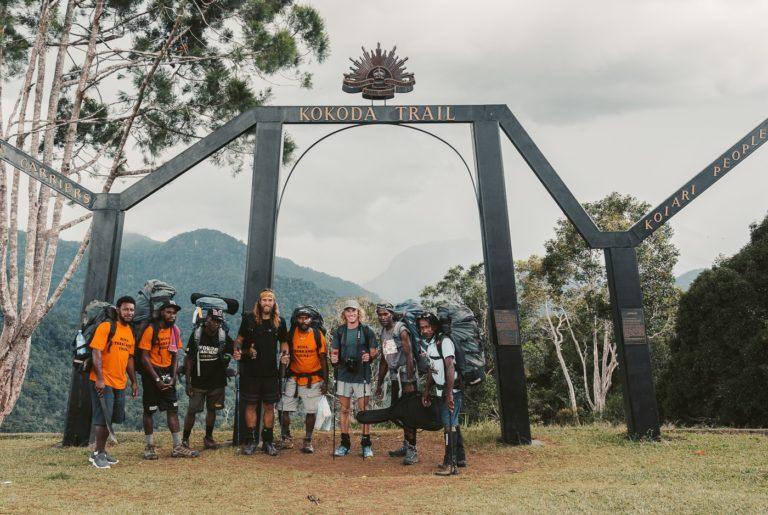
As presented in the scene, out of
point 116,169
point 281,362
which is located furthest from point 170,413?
point 116,169

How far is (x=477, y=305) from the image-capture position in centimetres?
2434

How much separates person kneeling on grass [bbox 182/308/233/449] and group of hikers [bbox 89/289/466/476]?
0.4 inches

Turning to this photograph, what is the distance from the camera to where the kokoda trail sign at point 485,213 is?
292 inches

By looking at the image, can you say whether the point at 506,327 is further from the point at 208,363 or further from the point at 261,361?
the point at 208,363

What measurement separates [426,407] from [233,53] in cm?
1012

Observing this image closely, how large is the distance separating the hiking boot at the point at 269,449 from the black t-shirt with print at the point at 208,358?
89 cm

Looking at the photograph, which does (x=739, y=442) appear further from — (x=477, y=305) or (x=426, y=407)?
(x=477, y=305)

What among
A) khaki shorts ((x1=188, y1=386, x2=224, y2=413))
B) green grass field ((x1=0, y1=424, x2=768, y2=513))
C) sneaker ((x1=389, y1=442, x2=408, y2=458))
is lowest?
green grass field ((x1=0, y1=424, x2=768, y2=513))

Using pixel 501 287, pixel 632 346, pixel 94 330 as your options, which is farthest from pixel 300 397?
pixel 632 346

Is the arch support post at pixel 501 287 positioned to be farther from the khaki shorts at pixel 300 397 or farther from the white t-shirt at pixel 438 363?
the khaki shorts at pixel 300 397

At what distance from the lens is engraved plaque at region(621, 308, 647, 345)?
25.0ft

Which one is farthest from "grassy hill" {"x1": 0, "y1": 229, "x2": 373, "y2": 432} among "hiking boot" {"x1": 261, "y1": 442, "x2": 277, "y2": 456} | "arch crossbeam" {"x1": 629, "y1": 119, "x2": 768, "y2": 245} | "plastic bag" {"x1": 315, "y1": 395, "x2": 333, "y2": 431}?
"arch crossbeam" {"x1": 629, "y1": 119, "x2": 768, "y2": 245}

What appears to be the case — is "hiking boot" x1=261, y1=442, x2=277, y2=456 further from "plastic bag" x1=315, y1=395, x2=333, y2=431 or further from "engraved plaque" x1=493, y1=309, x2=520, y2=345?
"engraved plaque" x1=493, y1=309, x2=520, y2=345

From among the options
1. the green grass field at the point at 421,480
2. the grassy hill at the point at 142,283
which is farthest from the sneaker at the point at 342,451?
the grassy hill at the point at 142,283
